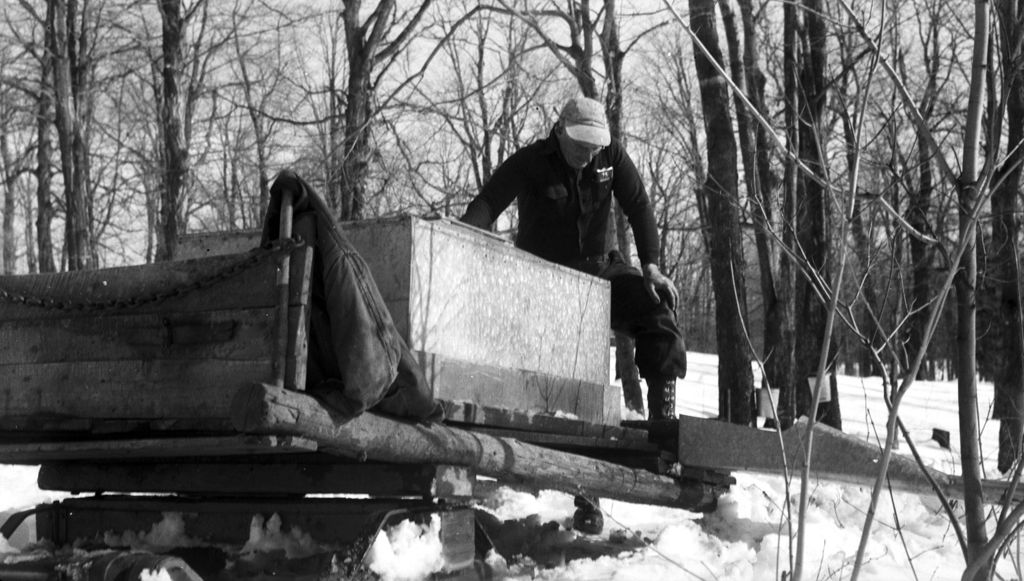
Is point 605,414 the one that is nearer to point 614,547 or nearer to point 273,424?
point 614,547

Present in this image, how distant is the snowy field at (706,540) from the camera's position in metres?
4.35

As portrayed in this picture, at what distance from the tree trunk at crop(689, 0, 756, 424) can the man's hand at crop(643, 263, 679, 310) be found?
487cm

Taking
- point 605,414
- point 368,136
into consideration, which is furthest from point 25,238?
point 605,414

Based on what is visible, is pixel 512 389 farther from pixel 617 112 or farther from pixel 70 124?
pixel 70 124

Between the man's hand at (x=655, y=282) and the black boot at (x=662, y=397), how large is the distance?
448 mm

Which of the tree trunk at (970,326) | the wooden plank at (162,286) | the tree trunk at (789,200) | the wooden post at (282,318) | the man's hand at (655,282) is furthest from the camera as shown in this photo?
the tree trunk at (789,200)

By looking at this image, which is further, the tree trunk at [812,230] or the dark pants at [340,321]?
the tree trunk at [812,230]

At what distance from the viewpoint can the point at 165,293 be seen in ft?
11.9

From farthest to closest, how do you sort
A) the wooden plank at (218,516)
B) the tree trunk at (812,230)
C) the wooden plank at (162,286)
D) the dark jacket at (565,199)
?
1. the tree trunk at (812,230)
2. the dark jacket at (565,199)
3. the wooden plank at (218,516)
4. the wooden plank at (162,286)

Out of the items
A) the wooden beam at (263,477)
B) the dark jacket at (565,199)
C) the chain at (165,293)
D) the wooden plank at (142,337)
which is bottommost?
the wooden beam at (263,477)

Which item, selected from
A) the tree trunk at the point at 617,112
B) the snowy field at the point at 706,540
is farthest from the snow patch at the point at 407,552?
the tree trunk at the point at 617,112

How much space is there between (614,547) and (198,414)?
2333 millimetres

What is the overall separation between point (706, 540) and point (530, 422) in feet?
4.44

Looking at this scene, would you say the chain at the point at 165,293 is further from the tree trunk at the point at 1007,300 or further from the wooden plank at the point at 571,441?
the tree trunk at the point at 1007,300
